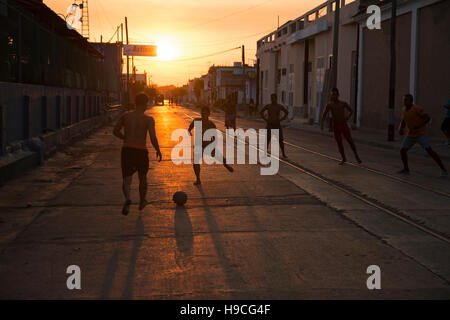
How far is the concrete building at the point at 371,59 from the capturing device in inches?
939

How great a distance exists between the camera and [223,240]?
713 cm

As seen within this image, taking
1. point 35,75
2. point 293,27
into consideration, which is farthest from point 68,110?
point 293,27

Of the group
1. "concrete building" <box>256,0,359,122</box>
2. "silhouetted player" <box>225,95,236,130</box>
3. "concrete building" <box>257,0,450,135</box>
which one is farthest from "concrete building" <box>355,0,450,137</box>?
"silhouetted player" <box>225,95,236,130</box>

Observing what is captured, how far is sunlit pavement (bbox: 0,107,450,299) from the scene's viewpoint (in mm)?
5363

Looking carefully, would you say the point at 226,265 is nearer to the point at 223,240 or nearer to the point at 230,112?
the point at 223,240

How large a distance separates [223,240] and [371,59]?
1024 inches

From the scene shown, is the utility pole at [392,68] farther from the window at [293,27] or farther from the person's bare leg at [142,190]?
the window at [293,27]

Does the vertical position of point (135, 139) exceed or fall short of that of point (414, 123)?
it falls short

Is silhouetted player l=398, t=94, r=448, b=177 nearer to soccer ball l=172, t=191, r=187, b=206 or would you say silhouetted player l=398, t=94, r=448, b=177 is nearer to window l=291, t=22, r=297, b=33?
soccer ball l=172, t=191, r=187, b=206

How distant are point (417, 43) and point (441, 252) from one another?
2053cm

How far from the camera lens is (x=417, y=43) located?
2536 centimetres

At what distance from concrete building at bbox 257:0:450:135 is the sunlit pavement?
1293 cm
